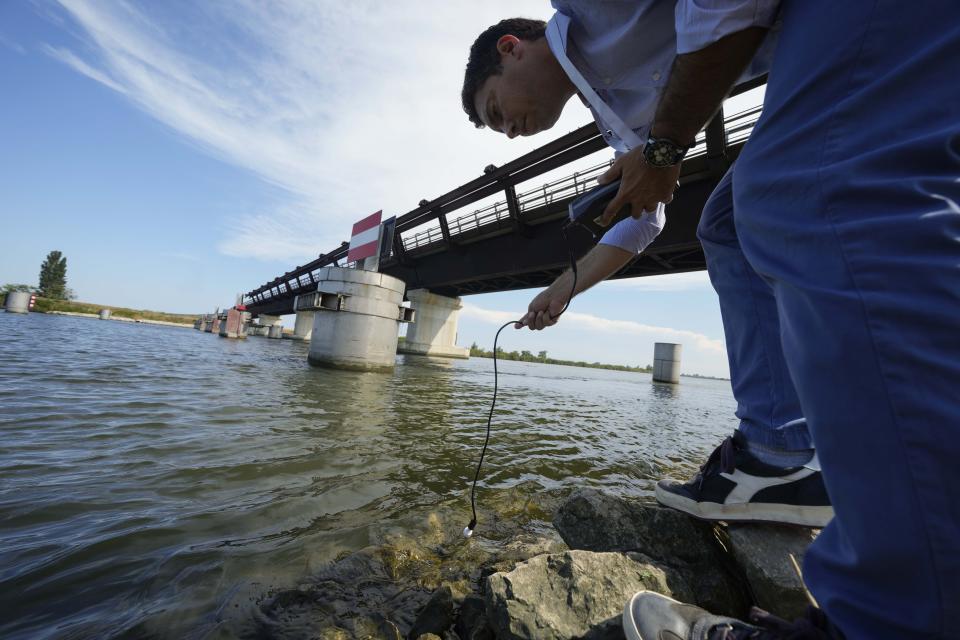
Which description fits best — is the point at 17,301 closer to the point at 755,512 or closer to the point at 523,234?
the point at 523,234

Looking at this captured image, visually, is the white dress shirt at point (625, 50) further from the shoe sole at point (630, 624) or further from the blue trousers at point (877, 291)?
the shoe sole at point (630, 624)

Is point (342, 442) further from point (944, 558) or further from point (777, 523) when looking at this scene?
point (944, 558)

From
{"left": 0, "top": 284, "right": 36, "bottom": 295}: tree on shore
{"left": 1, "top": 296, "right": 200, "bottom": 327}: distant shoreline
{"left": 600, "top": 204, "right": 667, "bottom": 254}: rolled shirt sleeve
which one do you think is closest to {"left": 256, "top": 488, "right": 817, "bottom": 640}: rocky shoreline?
{"left": 600, "top": 204, "right": 667, "bottom": 254}: rolled shirt sleeve

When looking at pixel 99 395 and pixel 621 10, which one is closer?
pixel 621 10

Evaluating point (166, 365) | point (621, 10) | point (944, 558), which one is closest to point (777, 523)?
point (944, 558)

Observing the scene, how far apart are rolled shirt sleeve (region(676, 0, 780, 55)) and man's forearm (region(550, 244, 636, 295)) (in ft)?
3.71

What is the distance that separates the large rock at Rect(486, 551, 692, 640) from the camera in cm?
113

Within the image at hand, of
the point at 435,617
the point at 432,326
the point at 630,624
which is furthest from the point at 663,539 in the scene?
the point at 432,326

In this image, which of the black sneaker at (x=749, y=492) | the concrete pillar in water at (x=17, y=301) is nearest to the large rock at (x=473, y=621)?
the black sneaker at (x=749, y=492)

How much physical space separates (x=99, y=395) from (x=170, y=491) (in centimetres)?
342

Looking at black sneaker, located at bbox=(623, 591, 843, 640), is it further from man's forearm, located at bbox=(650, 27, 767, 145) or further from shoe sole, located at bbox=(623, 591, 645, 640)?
man's forearm, located at bbox=(650, 27, 767, 145)

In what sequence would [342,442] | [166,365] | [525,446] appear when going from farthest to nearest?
[166,365], [525,446], [342,442]

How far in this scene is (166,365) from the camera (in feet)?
25.9


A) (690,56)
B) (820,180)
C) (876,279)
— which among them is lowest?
(876,279)
